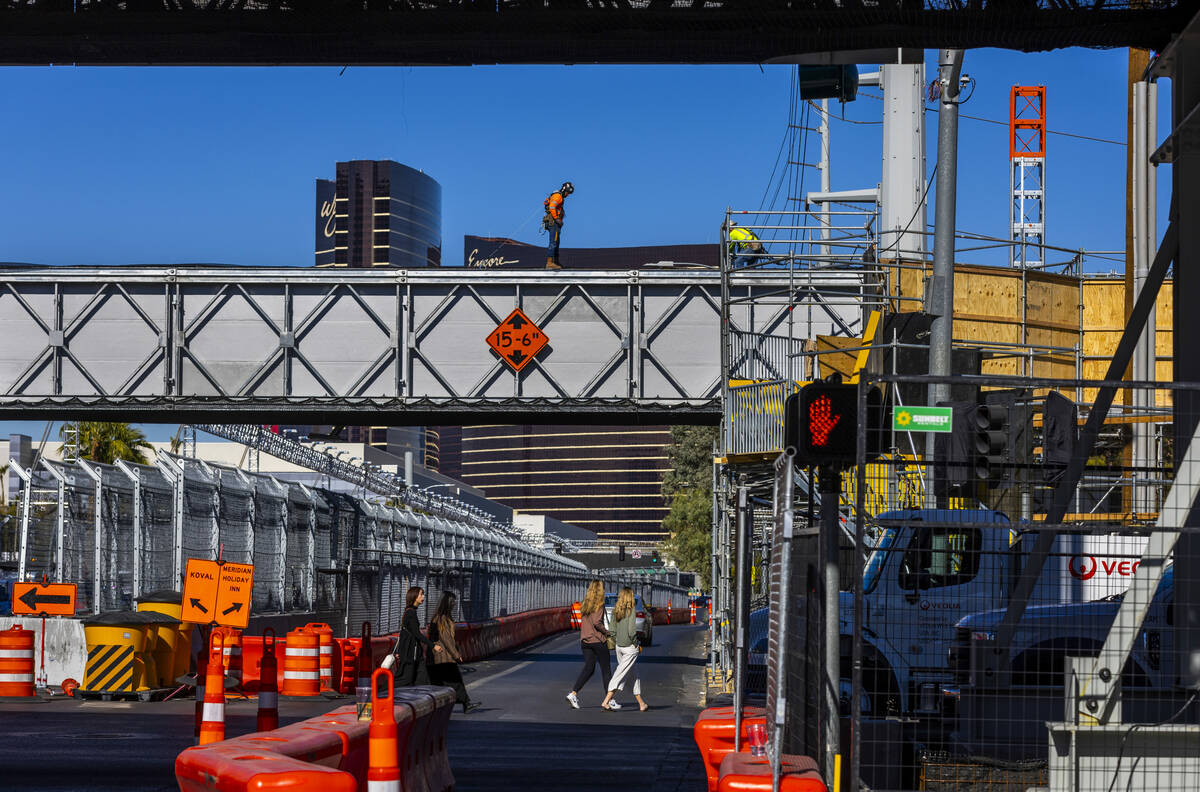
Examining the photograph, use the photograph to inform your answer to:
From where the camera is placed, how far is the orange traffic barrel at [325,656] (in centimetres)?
2431

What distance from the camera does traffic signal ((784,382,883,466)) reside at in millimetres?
9047

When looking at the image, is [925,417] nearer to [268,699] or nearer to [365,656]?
[268,699]

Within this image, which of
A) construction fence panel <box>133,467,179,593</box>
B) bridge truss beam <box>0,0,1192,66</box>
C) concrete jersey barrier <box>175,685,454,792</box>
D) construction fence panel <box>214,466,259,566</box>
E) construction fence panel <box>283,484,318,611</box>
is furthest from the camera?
construction fence panel <box>283,484,318,611</box>

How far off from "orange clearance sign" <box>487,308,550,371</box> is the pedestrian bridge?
0.17 metres

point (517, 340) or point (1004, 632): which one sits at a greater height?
point (517, 340)

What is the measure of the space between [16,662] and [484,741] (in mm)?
8649

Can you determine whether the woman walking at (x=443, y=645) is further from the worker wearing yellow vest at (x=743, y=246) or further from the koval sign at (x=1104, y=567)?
the worker wearing yellow vest at (x=743, y=246)

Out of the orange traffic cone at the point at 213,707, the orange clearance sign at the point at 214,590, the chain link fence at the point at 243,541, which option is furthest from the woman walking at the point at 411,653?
→ the chain link fence at the point at 243,541

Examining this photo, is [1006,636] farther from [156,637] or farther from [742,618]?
[156,637]

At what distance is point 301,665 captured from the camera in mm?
23531

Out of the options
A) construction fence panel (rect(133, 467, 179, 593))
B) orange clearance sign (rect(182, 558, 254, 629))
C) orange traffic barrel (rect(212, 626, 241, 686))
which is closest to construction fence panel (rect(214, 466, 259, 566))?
construction fence panel (rect(133, 467, 179, 593))

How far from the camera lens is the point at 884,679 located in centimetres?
1589

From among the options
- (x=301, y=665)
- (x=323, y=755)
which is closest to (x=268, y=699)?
(x=323, y=755)

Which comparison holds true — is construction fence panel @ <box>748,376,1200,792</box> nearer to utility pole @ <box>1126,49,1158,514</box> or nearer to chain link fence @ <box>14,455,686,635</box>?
utility pole @ <box>1126,49,1158,514</box>
